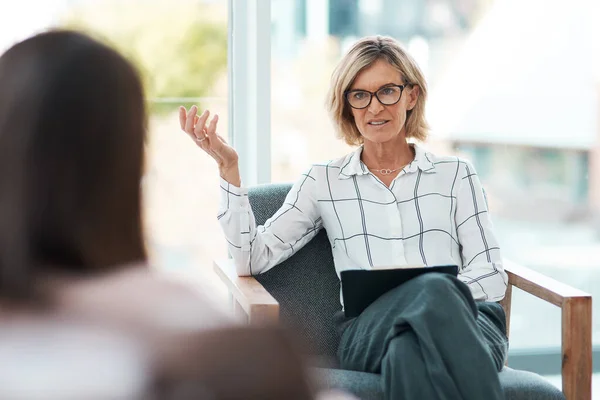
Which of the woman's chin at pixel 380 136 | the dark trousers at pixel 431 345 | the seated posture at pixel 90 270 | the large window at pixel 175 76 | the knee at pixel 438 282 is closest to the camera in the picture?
the seated posture at pixel 90 270

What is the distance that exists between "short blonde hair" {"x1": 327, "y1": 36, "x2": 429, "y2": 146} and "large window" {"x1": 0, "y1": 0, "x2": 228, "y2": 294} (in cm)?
58

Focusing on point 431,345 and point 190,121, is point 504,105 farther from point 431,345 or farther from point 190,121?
point 431,345

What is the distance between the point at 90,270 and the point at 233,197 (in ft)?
5.21

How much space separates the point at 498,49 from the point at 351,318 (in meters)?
1.46

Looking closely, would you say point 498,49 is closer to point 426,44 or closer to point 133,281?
point 426,44

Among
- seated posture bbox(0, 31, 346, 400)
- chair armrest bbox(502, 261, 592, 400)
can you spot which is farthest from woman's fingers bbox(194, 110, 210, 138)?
seated posture bbox(0, 31, 346, 400)

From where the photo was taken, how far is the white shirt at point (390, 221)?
2332 mm

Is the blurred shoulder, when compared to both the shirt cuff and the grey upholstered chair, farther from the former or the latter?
the shirt cuff

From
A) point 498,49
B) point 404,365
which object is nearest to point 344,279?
point 404,365

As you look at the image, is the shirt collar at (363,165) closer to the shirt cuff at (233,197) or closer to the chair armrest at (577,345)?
the shirt cuff at (233,197)

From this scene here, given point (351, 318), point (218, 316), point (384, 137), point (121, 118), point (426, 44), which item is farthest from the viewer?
point (426, 44)

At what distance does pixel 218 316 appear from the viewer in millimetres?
605

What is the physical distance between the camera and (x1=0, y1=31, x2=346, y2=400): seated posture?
56cm

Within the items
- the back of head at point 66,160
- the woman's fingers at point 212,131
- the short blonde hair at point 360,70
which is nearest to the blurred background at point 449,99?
the short blonde hair at point 360,70
